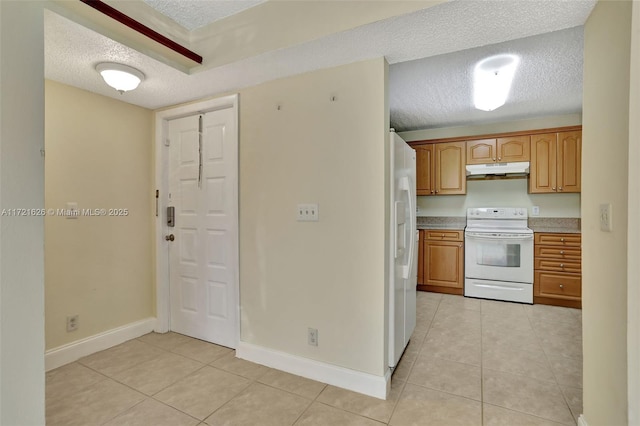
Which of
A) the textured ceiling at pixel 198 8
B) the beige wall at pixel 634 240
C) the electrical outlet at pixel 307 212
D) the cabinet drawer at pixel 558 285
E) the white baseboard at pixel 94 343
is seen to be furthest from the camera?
the cabinet drawer at pixel 558 285

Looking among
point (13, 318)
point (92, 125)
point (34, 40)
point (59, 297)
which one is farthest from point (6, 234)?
point (92, 125)

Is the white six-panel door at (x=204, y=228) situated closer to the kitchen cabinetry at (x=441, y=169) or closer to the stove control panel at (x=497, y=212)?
the kitchen cabinetry at (x=441, y=169)

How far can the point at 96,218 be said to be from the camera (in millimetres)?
2592

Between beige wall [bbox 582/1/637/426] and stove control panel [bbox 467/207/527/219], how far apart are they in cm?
287

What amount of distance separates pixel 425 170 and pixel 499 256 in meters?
1.58

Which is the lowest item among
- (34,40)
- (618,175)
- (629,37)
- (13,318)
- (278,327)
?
(278,327)

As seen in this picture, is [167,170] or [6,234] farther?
[167,170]

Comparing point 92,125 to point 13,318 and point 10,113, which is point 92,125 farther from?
point 13,318

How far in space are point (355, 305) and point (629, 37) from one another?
1.87m

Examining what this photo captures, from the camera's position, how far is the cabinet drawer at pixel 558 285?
11.6 ft

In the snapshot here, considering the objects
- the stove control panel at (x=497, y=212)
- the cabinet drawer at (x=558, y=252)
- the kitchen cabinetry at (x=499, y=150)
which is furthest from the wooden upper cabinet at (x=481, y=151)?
the cabinet drawer at (x=558, y=252)

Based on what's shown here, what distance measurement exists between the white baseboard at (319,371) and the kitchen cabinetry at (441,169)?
313 cm

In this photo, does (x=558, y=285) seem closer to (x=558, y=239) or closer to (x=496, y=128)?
(x=558, y=239)

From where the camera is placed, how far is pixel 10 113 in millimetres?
A: 1273
